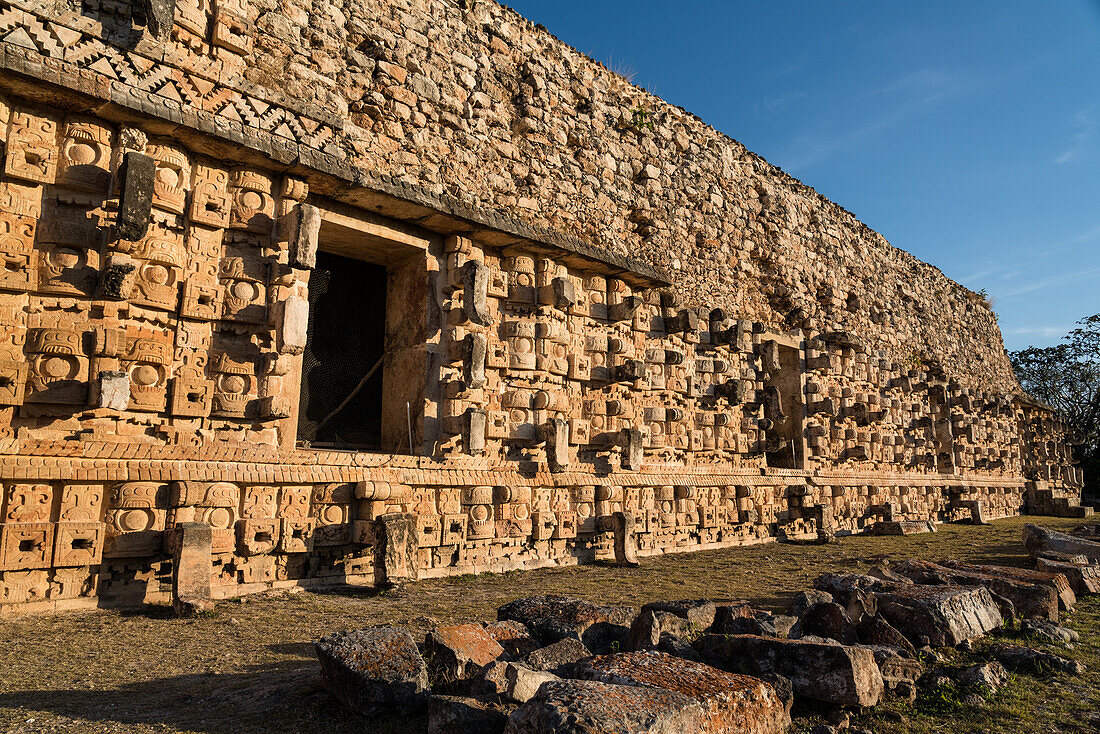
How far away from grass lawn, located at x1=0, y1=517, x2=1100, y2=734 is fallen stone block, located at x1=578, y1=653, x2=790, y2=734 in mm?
290

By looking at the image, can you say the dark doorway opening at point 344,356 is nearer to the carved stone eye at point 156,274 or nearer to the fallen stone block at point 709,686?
the carved stone eye at point 156,274

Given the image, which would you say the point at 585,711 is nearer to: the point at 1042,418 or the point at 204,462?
the point at 204,462

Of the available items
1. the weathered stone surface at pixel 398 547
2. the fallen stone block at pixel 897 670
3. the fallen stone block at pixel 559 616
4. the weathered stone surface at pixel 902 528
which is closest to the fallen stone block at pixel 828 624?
the fallen stone block at pixel 897 670

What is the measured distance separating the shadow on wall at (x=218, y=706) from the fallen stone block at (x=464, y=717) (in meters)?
0.20

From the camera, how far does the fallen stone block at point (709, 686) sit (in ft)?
7.49

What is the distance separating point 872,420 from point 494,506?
30.4ft

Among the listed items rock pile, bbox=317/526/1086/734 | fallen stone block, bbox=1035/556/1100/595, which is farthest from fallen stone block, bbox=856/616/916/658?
fallen stone block, bbox=1035/556/1100/595

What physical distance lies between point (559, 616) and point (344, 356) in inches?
174

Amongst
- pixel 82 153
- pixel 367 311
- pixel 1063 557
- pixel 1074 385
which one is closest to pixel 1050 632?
pixel 1063 557

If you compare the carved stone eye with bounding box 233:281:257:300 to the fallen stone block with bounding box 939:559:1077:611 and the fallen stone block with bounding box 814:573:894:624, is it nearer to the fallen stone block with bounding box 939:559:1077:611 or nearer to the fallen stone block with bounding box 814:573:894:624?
the fallen stone block with bounding box 814:573:894:624

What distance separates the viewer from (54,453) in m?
4.46

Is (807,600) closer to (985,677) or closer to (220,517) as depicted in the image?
(985,677)

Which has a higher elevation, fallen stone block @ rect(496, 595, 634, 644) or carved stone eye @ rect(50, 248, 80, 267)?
carved stone eye @ rect(50, 248, 80, 267)

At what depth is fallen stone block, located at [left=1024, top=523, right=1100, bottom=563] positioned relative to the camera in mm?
7566
